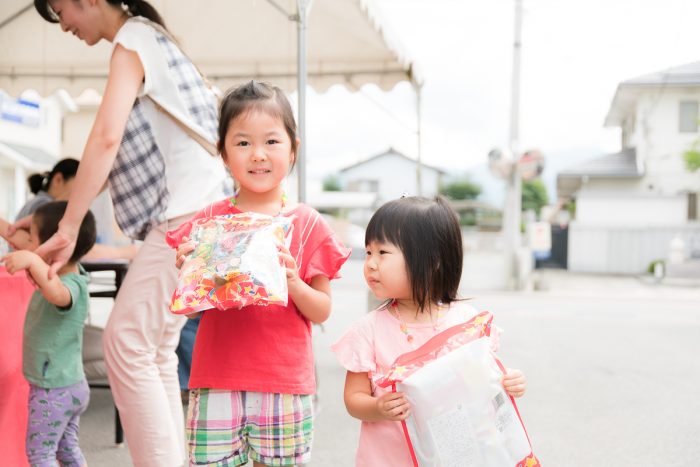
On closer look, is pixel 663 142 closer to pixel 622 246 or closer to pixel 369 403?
pixel 622 246

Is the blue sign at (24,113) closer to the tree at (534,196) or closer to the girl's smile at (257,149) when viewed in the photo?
the girl's smile at (257,149)

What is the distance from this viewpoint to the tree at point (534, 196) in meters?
62.8

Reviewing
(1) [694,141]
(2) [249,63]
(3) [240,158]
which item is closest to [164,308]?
(3) [240,158]

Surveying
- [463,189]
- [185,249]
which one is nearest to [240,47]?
[185,249]

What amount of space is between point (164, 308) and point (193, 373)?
21.9 inches

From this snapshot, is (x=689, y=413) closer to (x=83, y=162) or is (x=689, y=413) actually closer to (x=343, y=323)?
(x=83, y=162)

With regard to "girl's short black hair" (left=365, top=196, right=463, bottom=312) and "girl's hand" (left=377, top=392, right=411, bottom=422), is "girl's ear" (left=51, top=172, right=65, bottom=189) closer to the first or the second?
"girl's short black hair" (left=365, top=196, right=463, bottom=312)

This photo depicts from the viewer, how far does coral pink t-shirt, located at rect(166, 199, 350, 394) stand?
170 centimetres

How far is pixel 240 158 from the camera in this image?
1743 millimetres

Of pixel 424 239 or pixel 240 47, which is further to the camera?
pixel 240 47

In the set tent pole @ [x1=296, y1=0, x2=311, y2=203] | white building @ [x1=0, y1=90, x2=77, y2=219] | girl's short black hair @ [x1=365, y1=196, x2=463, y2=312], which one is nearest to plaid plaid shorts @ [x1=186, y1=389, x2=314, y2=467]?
girl's short black hair @ [x1=365, y1=196, x2=463, y2=312]

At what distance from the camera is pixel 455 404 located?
144 cm

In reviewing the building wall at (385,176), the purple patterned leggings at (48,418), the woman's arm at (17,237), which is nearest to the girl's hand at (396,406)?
the purple patterned leggings at (48,418)

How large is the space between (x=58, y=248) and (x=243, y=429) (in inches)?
34.1
